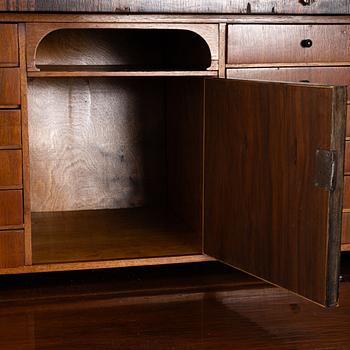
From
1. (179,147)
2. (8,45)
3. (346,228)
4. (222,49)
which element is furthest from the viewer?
(179,147)

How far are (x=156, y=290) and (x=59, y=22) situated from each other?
0.80 meters

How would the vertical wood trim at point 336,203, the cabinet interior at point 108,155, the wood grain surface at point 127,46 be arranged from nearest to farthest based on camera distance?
the vertical wood trim at point 336,203, the wood grain surface at point 127,46, the cabinet interior at point 108,155

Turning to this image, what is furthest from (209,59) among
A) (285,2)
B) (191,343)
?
(191,343)

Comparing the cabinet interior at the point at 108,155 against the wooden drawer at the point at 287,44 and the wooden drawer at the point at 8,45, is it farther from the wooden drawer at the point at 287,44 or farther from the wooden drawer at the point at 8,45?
the wooden drawer at the point at 8,45

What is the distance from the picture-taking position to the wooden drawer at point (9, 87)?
212 cm

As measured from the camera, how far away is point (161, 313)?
81.8 inches

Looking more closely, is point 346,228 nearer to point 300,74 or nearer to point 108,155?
point 300,74

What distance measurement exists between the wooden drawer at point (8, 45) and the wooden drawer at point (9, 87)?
0.02 meters

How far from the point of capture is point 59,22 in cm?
213

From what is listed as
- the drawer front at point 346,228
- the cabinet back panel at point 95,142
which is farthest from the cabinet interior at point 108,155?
the drawer front at point 346,228

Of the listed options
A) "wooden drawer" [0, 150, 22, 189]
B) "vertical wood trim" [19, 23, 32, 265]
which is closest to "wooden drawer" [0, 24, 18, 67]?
"vertical wood trim" [19, 23, 32, 265]

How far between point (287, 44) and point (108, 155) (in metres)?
0.91

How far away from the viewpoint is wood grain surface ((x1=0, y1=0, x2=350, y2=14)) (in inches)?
81.8

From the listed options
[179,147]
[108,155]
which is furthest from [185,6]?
[108,155]
